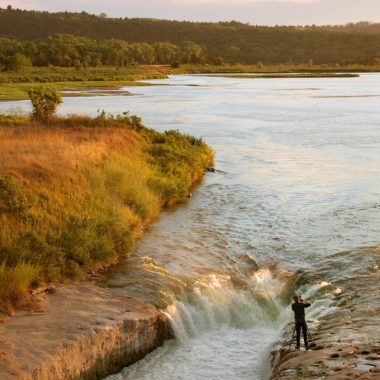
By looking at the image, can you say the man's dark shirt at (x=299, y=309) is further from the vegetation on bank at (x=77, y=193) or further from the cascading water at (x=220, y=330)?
the vegetation on bank at (x=77, y=193)

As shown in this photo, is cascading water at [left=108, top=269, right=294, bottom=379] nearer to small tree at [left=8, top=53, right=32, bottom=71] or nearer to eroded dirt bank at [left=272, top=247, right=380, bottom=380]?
eroded dirt bank at [left=272, top=247, right=380, bottom=380]

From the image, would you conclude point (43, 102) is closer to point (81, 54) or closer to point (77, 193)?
point (77, 193)

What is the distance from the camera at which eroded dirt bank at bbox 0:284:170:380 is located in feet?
34.9

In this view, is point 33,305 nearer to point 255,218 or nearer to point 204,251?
point 204,251

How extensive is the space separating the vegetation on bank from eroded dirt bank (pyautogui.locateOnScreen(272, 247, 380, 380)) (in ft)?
17.5

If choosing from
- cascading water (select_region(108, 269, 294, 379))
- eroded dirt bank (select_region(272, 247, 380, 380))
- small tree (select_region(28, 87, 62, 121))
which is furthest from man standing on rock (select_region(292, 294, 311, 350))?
small tree (select_region(28, 87, 62, 121))

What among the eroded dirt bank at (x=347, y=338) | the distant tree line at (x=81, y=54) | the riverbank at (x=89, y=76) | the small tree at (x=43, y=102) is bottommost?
the eroded dirt bank at (x=347, y=338)

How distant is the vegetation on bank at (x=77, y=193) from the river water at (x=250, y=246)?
2.69 feet

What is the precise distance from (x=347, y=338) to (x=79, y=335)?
502 cm

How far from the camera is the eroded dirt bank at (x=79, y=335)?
10.6 m

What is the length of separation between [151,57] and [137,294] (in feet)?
555

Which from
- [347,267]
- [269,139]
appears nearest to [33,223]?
[347,267]

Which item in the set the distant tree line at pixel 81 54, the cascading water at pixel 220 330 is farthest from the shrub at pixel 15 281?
the distant tree line at pixel 81 54

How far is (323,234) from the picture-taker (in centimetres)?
1939
